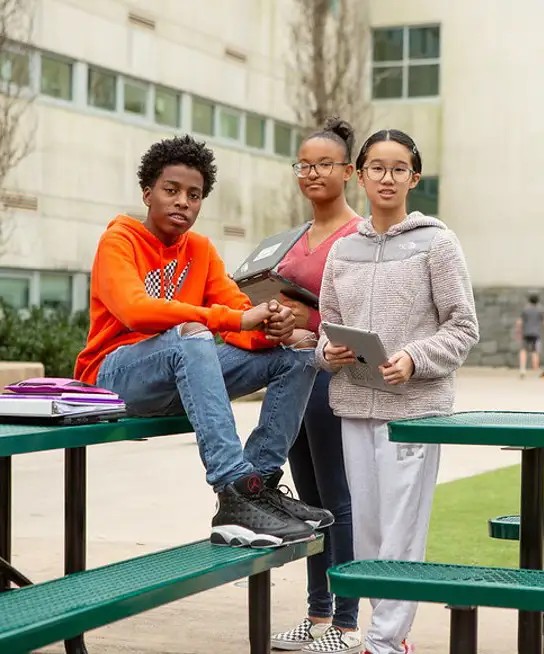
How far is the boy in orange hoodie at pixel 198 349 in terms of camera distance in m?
4.41

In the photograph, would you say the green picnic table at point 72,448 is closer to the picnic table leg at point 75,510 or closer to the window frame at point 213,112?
the picnic table leg at point 75,510

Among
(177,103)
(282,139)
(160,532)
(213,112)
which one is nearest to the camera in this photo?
(160,532)

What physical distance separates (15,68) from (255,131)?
8320mm

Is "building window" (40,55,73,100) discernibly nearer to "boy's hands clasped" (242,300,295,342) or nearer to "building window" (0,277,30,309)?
"building window" (0,277,30,309)

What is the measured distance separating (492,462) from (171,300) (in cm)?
823

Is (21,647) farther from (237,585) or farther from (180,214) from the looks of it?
(237,585)

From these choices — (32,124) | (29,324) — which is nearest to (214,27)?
(32,124)

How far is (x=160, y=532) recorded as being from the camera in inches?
313

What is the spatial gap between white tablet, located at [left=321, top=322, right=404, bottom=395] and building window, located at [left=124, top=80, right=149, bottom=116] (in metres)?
19.9

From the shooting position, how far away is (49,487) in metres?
10.1

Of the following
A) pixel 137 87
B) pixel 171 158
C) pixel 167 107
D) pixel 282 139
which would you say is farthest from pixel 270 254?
pixel 282 139

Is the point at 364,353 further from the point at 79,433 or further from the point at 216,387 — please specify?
the point at 79,433

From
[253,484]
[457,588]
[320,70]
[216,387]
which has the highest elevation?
[320,70]

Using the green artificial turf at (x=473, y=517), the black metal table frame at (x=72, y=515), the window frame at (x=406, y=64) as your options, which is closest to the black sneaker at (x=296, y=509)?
the black metal table frame at (x=72, y=515)
